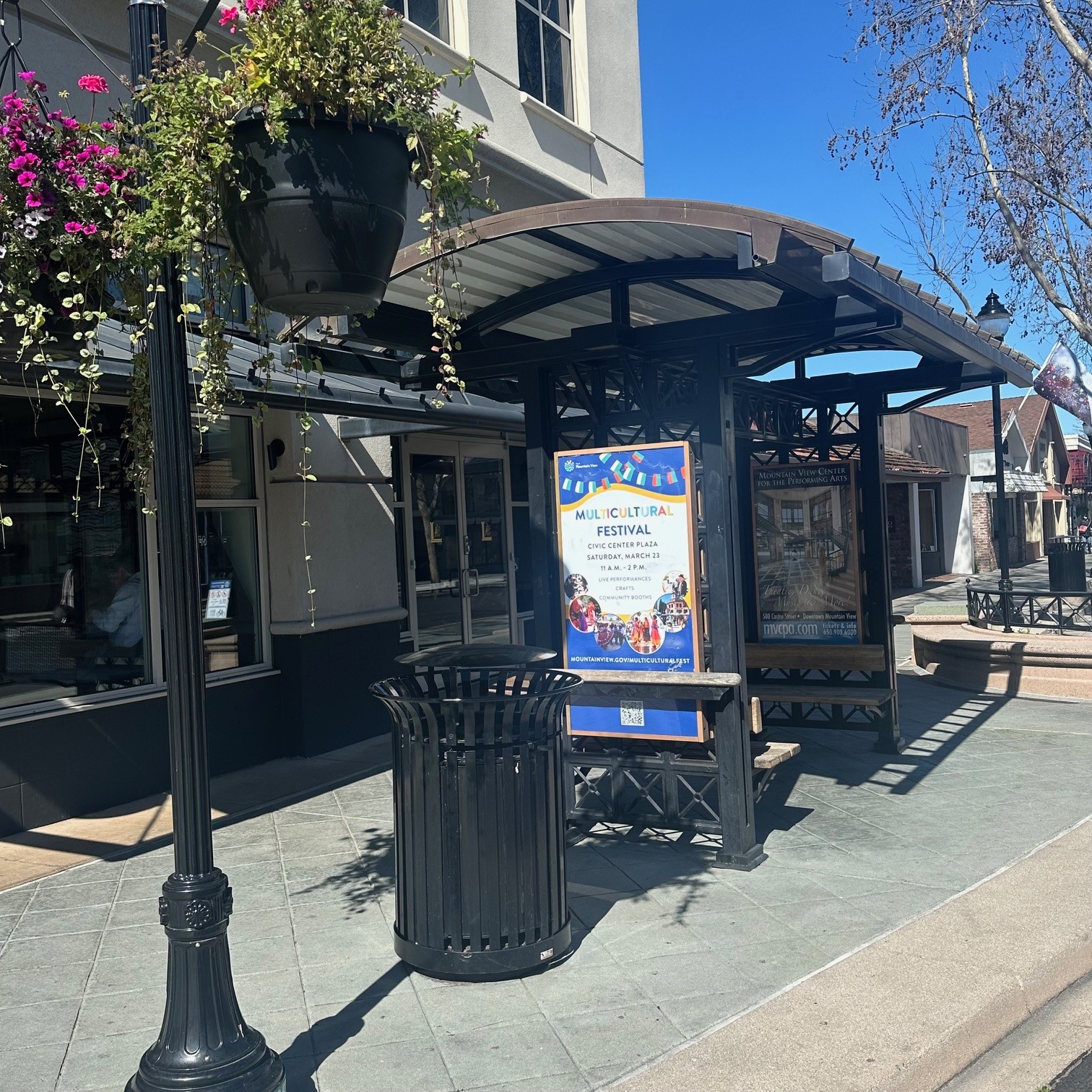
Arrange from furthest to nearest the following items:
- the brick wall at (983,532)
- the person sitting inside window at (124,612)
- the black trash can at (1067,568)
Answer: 1. the brick wall at (983,532)
2. the black trash can at (1067,568)
3. the person sitting inside window at (124,612)

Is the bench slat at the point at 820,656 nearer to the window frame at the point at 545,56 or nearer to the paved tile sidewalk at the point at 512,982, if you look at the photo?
the paved tile sidewalk at the point at 512,982

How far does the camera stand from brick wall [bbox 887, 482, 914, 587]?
28.5m

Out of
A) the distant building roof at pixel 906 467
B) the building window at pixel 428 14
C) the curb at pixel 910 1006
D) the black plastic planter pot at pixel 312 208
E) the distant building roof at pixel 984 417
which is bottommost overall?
the curb at pixel 910 1006

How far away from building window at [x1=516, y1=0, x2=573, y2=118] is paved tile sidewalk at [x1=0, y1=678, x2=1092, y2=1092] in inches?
338

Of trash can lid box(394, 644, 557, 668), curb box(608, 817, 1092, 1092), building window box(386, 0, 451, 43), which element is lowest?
curb box(608, 817, 1092, 1092)

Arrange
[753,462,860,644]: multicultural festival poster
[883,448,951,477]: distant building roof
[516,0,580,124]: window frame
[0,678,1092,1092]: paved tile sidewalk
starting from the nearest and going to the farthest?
[0,678,1092,1092]: paved tile sidewalk → [753,462,860,644]: multicultural festival poster → [516,0,580,124]: window frame → [883,448,951,477]: distant building roof

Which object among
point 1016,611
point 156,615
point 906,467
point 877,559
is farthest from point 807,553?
point 906,467

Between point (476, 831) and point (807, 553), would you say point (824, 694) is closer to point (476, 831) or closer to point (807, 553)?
point (807, 553)

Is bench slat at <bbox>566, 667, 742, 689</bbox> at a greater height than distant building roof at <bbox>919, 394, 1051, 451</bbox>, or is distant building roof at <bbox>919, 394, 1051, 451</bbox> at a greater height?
distant building roof at <bbox>919, 394, 1051, 451</bbox>

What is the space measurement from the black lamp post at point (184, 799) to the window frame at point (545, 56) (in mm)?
9747

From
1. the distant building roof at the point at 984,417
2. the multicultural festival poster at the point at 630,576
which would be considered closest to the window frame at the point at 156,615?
the multicultural festival poster at the point at 630,576

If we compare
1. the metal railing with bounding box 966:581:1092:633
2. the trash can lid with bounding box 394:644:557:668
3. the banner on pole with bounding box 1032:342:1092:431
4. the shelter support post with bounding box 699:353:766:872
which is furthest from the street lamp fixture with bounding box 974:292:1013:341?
the trash can lid with bounding box 394:644:557:668

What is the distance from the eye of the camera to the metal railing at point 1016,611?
12250 millimetres

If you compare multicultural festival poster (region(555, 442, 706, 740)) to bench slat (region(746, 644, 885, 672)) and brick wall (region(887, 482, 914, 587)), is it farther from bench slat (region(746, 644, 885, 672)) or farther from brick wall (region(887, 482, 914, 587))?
brick wall (region(887, 482, 914, 587))
